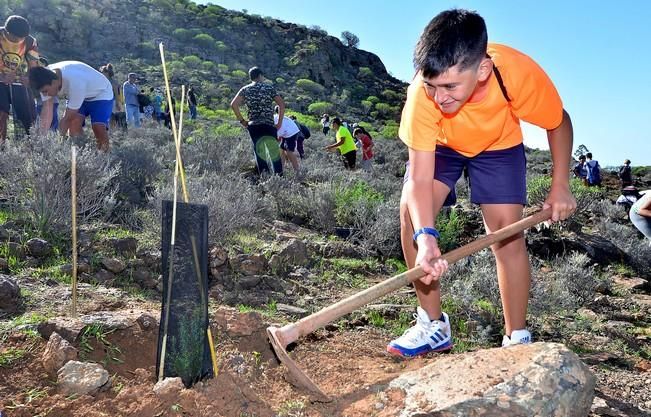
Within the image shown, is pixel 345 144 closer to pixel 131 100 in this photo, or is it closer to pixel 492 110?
pixel 131 100

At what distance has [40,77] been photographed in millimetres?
5461

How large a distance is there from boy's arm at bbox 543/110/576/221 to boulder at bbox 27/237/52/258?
9.71ft

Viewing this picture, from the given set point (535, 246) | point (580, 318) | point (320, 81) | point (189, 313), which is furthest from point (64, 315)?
point (320, 81)

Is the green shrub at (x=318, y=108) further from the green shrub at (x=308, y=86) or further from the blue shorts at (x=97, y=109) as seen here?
the blue shorts at (x=97, y=109)

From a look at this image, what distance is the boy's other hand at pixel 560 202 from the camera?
2721 mm

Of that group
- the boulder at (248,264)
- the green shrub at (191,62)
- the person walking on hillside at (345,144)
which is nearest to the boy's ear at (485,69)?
the boulder at (248,264)

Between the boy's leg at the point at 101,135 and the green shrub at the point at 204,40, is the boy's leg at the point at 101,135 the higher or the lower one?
the lower one

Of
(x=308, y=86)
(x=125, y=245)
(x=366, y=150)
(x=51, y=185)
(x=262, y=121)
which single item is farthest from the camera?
(x=308, y=86)

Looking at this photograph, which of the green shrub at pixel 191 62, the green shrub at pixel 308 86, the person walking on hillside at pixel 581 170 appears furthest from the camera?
the green shrub at pixel 308 86

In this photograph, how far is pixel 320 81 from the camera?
48219mm

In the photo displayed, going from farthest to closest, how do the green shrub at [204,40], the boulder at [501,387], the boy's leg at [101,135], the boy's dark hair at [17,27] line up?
the green shrub at [204,40] → the boy's leg at [101,135] → the boy's dark hair at [17,27] → the boulder at [501,387]

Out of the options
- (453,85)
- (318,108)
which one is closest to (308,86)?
(318,108)

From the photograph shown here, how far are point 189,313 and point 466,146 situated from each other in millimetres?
1471

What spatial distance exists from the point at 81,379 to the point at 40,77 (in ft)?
14.3
